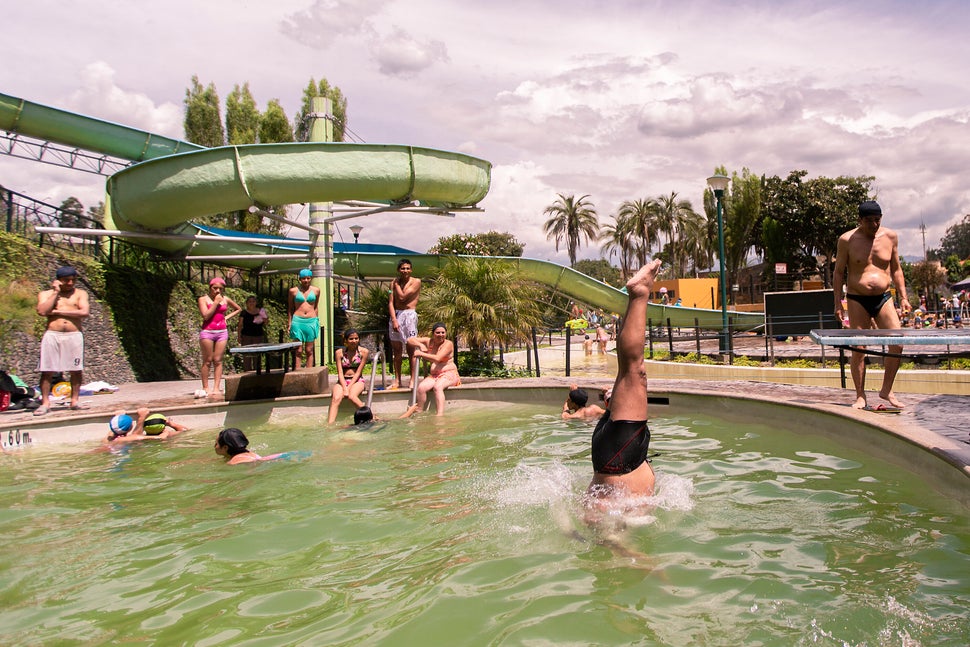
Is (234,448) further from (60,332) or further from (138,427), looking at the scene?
(60,332)

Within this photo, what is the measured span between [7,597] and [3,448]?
175 inches

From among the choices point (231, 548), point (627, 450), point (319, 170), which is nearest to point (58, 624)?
point (231, 548)

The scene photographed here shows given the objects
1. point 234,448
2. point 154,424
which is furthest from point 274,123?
point 234,448

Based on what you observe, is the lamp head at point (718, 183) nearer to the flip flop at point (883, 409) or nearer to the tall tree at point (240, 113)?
the flip flop at point (883, 409)

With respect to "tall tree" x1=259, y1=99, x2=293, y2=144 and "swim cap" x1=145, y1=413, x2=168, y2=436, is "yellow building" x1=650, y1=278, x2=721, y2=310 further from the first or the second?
"swim cap" x1=145, y1=413, x2=168, y2=436

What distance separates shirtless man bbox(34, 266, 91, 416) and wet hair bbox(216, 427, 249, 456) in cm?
309

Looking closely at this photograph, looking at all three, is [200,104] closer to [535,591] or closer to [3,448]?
[3,448]

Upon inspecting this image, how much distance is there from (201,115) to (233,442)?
32279mm

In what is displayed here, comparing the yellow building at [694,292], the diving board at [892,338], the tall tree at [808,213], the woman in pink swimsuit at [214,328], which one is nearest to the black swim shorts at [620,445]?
the diving board at [892,338]

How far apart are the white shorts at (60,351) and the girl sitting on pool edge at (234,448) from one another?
302 cm

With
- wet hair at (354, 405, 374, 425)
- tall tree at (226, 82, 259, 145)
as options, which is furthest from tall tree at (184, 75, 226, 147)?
wet hair at (354, 405, 374, 425)

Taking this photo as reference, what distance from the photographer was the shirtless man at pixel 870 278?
569 centimetres

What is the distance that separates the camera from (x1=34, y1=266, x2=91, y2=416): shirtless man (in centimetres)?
726

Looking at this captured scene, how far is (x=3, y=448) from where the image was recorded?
6.48 m
